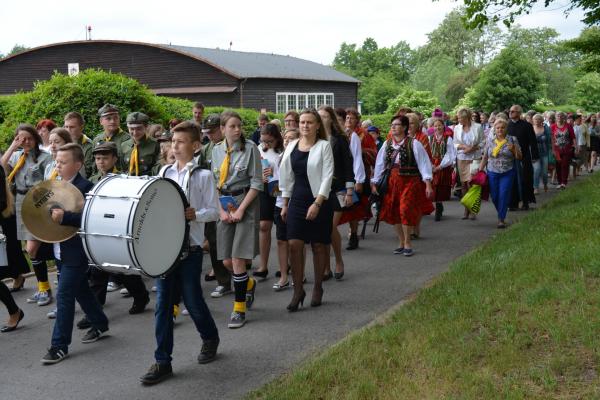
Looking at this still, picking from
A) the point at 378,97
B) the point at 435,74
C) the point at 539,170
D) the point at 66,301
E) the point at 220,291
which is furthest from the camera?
the point at 435,74

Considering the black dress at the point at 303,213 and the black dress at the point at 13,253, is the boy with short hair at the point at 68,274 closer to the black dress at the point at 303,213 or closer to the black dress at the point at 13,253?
the black dress at the point at 13,253

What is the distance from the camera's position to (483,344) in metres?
5.71

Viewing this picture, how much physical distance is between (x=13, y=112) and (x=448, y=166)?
8.29 metres

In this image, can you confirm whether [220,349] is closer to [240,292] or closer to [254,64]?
[240,292]

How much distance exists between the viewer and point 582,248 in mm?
8211

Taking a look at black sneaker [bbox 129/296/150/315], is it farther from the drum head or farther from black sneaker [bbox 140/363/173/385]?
the drum head

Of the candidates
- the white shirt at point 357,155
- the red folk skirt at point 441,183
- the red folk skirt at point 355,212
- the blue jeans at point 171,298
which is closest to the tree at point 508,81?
the red folk skirt at point 441,183

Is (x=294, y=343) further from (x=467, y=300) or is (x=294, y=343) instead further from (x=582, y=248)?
(x=582, y=248)

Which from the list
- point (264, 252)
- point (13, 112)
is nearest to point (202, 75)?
point (13, 112)

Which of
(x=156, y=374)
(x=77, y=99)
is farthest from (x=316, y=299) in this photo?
(x=77, y=99)

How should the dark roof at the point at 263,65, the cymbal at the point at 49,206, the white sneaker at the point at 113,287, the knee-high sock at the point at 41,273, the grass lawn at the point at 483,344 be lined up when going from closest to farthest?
the grass lawn at the point at 483,344
the cymbal at the point at 49,206
the knee-high sock at the point at 41,273
the white sneaker at the point at 113,287
the dark roof at the point at 263,65

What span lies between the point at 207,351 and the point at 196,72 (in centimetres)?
3512

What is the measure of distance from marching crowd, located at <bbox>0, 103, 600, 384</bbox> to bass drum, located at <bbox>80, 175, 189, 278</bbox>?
0.77 ft

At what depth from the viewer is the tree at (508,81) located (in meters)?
49.9
